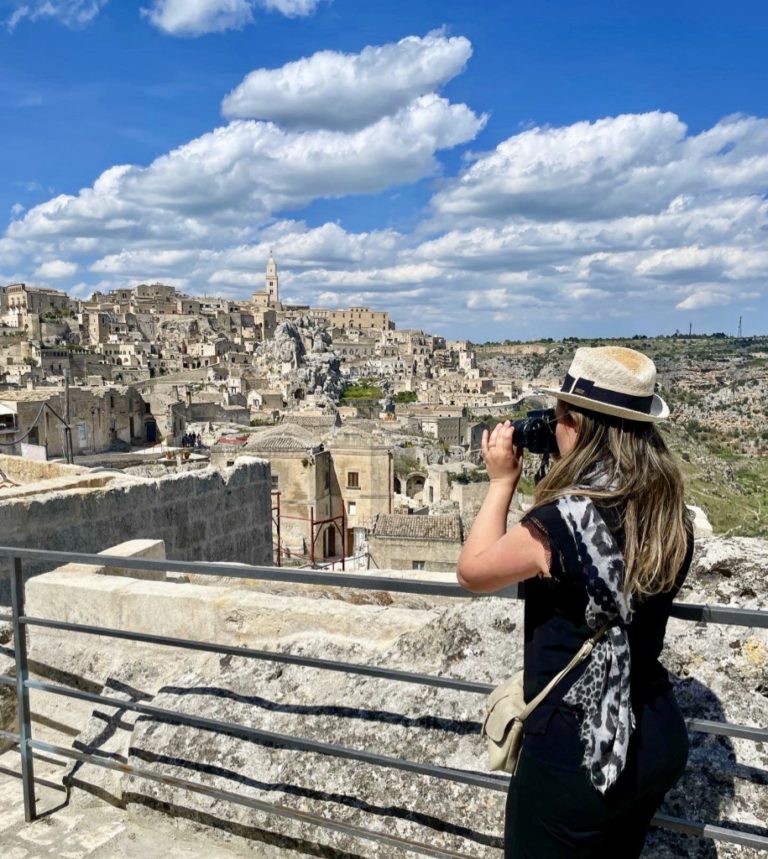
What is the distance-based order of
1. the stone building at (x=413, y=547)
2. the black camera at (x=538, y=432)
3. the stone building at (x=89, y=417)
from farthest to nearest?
1. the stone building at (x=89, y=417)
2. the stone building at (x=413, y=547)
3. the black camera at (x=538, y=432)

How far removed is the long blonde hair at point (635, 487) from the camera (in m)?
1.72

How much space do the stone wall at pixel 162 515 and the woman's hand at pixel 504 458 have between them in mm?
4958

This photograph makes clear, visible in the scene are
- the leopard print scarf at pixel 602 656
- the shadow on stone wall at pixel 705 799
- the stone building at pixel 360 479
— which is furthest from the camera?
the stone building at pixel 360 479

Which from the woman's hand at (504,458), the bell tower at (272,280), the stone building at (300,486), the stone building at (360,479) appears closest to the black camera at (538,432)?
the woman's hand at (504,458)

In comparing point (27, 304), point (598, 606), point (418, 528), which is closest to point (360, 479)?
point (418, 528)

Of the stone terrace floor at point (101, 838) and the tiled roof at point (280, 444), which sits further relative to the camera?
the tiled roof at point (280, 444)

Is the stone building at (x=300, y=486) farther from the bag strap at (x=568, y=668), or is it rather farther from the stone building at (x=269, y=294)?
the stone building at (x=269, y=294)

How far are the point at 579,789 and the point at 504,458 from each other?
0.86 meters

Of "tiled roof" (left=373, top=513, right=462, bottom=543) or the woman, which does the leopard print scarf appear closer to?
the woman

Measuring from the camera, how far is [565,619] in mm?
1763

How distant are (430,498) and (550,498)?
36919 mm

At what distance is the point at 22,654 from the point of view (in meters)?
3.00

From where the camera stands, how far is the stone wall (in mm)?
5934

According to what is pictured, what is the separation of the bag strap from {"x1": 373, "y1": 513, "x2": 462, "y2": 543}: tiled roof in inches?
743
